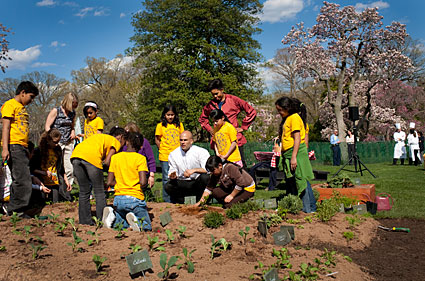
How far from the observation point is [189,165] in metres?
6.10

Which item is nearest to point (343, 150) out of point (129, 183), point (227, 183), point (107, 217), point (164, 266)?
point (227, 183)

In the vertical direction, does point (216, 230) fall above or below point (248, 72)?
below

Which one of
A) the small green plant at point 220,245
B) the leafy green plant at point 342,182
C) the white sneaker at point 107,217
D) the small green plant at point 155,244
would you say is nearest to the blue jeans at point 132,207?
the white sneaker at point 107,217

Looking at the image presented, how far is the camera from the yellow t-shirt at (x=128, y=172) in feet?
15.3

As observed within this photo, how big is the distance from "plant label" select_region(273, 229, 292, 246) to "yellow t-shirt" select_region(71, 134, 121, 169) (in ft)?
8.14

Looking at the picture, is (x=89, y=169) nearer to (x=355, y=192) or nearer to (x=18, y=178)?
(x=18, y=178)

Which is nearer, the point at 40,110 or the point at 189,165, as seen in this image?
the point at 189,165

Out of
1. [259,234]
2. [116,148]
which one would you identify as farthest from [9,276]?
[259,234]

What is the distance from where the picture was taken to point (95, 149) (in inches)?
187

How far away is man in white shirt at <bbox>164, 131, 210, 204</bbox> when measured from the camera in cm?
601

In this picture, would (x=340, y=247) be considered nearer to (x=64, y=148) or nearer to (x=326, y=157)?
(x=64, y=148)

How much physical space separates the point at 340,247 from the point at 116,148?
10.4 ft

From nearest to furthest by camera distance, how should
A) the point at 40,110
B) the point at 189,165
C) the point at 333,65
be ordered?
the point at 189,165
the point at 333,65
the point at 40,110

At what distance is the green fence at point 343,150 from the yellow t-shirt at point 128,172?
1372 cm
